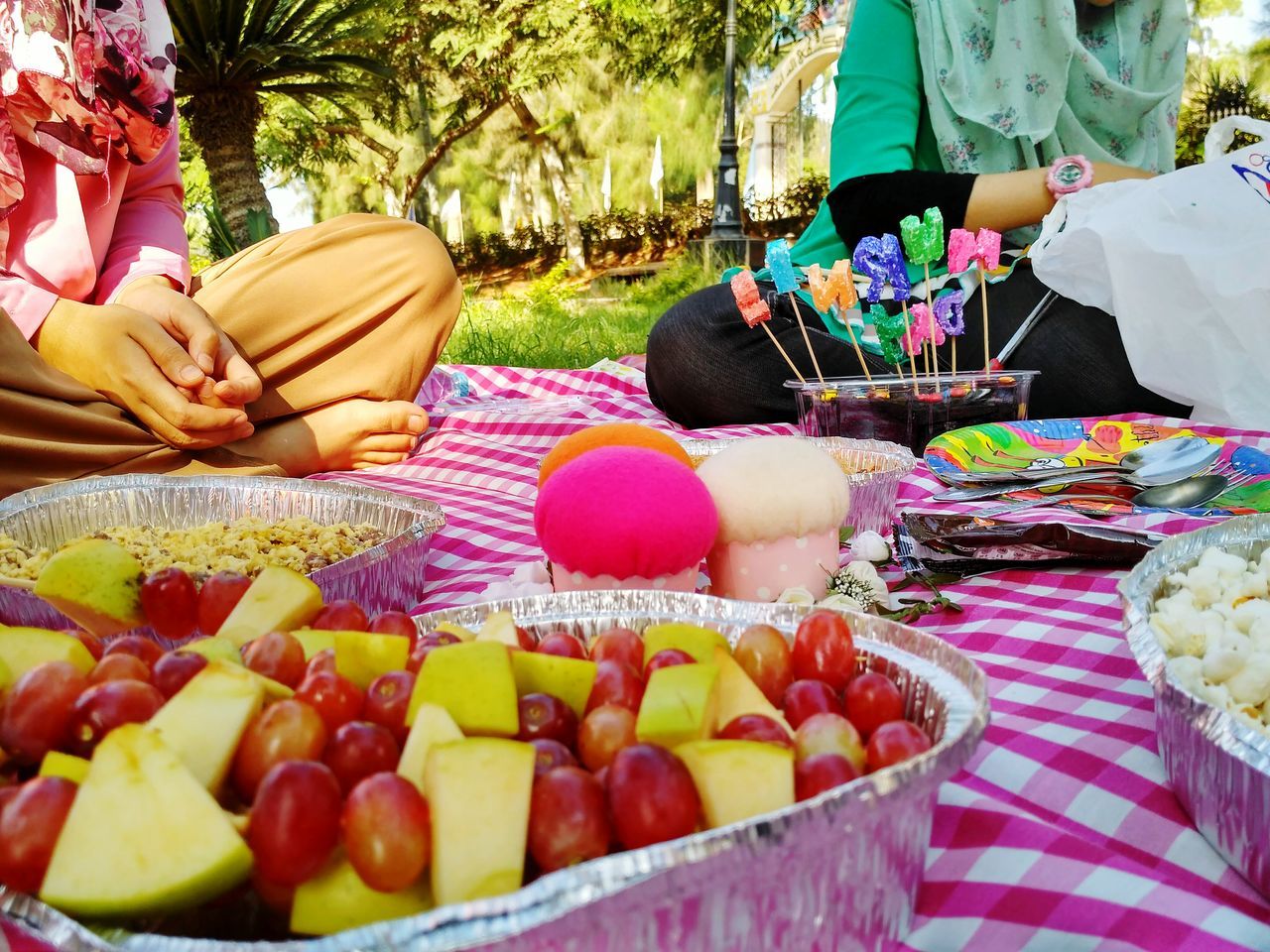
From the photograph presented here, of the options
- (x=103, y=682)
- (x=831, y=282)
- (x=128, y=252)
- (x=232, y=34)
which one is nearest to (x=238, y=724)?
(x=103, y=682)

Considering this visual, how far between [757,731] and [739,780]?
0.04 m

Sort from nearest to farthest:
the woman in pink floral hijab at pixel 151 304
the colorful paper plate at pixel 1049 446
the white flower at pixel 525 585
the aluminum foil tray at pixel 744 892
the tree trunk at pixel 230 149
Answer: the aluminum foil tray at pixel 744 892 < the white flower at pixel 525 585 < the colorful paper plate at pixel 1049 446 < the woman in pink floral hijab at pixel 151 304 < the tree trunk at pixel 230 149

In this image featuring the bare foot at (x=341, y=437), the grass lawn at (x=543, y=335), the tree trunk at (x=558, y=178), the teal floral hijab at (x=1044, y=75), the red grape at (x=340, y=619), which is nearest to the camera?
the red grape at (x=340, y=619)

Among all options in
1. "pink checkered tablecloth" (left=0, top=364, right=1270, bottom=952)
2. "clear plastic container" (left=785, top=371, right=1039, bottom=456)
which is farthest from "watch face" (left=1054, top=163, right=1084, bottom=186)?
"pink checkered tablecloth" (left=0, top=364, right=1270, bottom=952)

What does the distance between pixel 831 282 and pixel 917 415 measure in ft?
0.63

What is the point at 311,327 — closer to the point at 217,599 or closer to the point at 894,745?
the point at 217,599

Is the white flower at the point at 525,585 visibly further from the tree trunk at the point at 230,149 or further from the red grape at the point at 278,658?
the tree trunk at the point at 230,149

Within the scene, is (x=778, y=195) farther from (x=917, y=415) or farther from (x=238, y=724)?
(x=238, y=724)

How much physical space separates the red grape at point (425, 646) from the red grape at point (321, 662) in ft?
0.10

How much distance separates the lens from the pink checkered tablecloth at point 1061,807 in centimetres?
44

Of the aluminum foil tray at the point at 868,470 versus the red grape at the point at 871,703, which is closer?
the red grape at the point at 871,703

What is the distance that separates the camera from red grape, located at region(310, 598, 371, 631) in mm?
520

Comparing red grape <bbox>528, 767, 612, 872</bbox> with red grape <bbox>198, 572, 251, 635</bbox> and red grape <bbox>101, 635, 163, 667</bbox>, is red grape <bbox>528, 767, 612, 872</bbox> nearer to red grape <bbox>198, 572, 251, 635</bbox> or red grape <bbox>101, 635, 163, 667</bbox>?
red grape <bbox>101, 635, 163, 667</bbox>

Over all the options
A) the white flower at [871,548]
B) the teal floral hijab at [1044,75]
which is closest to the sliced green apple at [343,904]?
the white flower at [871,548]
